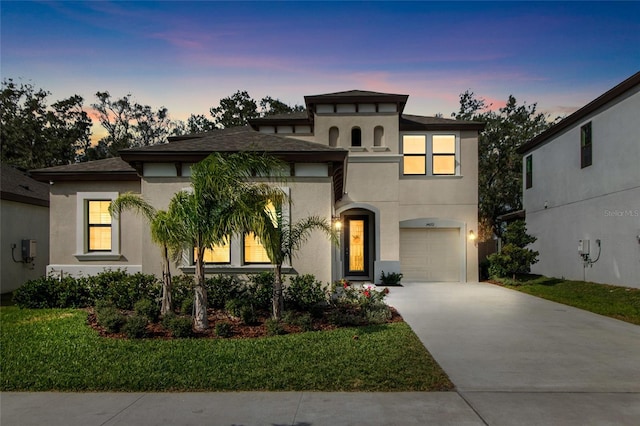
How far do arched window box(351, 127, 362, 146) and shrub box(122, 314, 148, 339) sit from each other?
1143 centimetres

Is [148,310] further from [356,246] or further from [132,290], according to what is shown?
[356,246]

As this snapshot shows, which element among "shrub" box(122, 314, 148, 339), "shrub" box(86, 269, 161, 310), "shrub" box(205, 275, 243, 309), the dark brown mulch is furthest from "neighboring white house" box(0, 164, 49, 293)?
"shrub" box(122, 314, 148, 339)

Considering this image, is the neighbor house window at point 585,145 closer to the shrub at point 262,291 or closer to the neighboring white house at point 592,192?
the neighboring white house at point 592,192

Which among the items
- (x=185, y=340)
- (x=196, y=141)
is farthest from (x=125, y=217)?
(x=185, y=340)

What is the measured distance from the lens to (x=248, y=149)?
959cm

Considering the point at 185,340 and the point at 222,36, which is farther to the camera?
the point at 222,36

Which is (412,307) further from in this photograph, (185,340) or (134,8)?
(134,8)

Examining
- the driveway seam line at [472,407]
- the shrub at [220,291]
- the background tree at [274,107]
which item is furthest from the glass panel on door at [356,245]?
the background tree at [274,107]

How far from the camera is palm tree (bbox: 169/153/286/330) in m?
7.69

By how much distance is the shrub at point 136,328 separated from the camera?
7312 millimetres

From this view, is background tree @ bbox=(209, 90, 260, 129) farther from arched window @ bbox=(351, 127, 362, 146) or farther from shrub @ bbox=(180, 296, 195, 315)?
shrub @ bbox=(180, 296, 195, 315)

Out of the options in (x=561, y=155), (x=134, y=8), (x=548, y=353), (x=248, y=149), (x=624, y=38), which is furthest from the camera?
(x=561, y=155)

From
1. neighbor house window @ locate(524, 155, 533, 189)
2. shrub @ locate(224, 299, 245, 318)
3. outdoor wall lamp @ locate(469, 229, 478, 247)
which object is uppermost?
neighbor house window @ locate(524, 155, 533, 189)

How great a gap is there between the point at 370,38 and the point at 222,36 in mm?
4510
